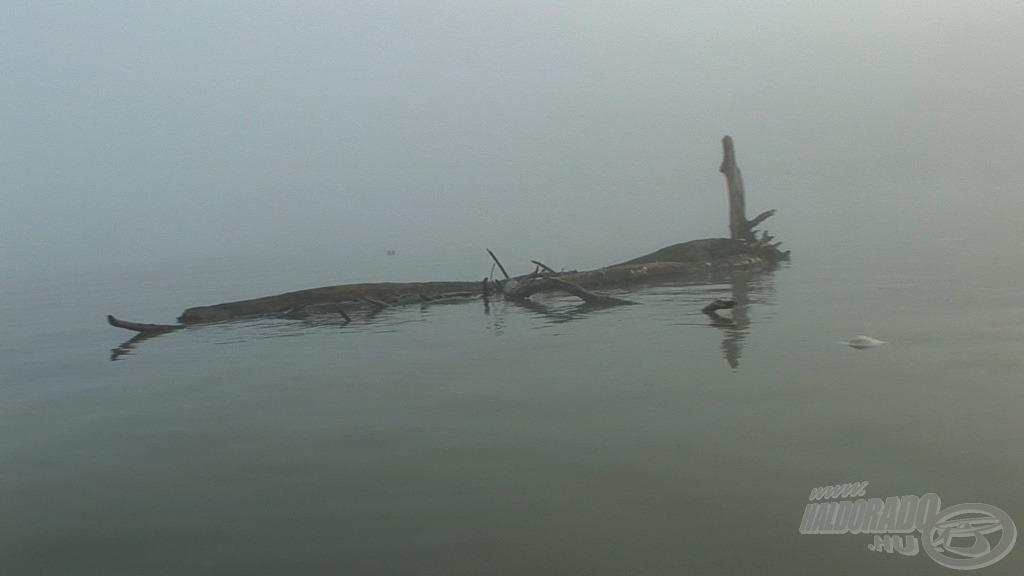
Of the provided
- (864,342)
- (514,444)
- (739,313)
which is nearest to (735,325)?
(739,313)

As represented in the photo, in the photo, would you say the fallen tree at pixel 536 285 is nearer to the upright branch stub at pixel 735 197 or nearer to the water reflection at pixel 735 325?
the upright branch stub at pixel 735 197

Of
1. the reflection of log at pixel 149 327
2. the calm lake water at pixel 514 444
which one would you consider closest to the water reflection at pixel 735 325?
the calm lake water at pixel 514 444

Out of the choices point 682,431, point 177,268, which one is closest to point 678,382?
point 682,431

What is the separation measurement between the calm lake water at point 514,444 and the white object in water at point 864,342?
244mm

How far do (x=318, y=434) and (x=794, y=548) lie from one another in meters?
6.34

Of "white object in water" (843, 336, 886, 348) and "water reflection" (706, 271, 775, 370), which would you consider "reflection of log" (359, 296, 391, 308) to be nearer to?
"water reflection" (706, 271, 775, 370)

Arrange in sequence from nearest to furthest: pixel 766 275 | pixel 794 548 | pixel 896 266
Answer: pixel 794 548
pixel 766 275
pixel 896 266

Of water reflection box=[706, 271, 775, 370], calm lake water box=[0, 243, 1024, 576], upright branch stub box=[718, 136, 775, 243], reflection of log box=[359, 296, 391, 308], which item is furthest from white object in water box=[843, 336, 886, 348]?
upright branch stub box=[718, 136, 775, 243]

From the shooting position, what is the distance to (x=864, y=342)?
15.1m

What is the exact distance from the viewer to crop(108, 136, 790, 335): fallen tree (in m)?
23.1

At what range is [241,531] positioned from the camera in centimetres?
801

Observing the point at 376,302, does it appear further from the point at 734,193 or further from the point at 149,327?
the point at 734,193

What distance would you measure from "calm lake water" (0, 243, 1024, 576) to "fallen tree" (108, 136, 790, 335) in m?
3.39

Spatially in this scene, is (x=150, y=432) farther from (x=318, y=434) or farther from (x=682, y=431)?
(x=682, y=431)
